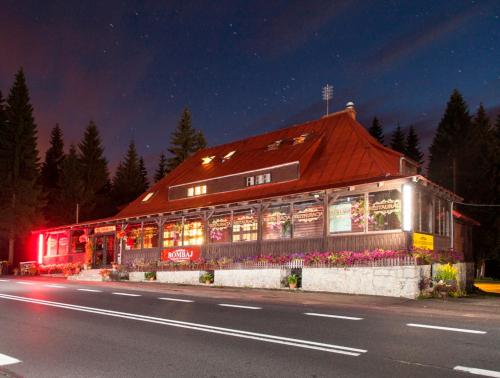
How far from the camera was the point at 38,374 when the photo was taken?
6328 mm

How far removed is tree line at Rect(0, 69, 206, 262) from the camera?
170 ft

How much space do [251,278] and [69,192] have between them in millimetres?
44401

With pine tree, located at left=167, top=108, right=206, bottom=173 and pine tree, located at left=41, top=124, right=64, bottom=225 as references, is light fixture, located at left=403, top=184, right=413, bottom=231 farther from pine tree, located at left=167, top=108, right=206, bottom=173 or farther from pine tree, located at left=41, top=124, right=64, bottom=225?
pine tree, located at left=41, top=124, right=64, bottom=225

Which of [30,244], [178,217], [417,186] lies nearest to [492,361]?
[417,186]

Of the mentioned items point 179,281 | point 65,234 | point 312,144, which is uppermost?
point 312,144

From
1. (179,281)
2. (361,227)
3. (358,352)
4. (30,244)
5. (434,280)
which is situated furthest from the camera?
(30,244)

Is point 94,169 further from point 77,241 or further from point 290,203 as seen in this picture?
point 290,203

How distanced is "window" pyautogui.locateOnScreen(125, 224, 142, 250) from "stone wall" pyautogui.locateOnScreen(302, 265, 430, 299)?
53.2ft

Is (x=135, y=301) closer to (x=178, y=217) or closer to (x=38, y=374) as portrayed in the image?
(x=38, y=374)

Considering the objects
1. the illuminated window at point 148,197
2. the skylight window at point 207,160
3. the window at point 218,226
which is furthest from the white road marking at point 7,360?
the illuminated window at point 148,197

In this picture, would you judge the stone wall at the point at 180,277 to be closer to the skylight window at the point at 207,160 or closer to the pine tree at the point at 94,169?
the skylight window at the point at 207,160

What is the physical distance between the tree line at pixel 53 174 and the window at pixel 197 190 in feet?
89.9

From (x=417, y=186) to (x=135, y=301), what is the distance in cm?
1241

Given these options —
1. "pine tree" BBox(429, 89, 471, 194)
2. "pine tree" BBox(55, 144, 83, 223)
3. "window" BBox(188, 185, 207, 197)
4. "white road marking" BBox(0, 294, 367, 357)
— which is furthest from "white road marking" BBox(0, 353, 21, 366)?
"pine tree" BBox(55, 144, 83, 223)
